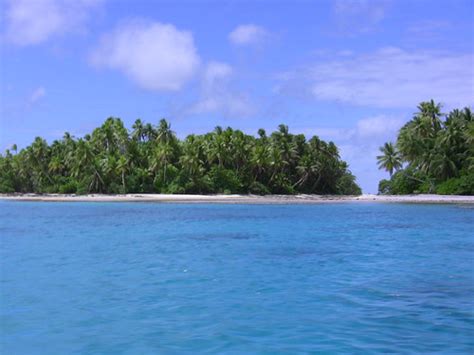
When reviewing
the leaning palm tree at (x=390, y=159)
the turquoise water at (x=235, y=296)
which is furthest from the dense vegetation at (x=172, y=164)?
the turquoise water at (x=235, y=296)

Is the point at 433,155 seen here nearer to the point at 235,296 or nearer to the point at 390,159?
the point at 390,159

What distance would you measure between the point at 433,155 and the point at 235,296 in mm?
64428

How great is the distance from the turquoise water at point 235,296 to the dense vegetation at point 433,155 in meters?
47.8

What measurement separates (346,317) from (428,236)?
17170 mm

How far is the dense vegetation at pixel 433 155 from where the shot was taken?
6619 cm

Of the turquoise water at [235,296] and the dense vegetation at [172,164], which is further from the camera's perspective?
the dense vegetation at [172,164]

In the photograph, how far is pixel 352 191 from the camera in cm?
9612

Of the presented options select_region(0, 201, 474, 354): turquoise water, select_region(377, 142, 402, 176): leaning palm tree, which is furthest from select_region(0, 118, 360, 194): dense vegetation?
select_region(0, 201, 474, 354): turquoise water

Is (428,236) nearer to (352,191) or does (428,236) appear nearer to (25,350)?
(25,350)

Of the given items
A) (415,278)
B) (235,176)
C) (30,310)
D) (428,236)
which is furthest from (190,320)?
(235,176)

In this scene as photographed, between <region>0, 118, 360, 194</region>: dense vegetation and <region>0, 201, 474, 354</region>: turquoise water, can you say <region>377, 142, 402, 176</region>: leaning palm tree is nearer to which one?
<region>0, 118, 360, 194</region>: dense vegetation

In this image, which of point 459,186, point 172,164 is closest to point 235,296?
point 459,186

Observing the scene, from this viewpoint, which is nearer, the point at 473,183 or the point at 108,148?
the point at 473,183

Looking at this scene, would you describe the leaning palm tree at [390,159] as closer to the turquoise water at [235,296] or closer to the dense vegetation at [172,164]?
the dense vegetation at [172,164]
